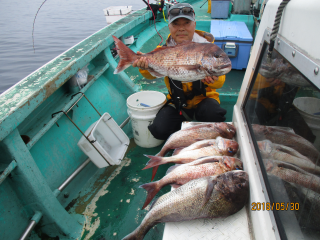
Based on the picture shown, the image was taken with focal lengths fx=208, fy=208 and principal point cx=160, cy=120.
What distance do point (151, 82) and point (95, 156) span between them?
6.94ft

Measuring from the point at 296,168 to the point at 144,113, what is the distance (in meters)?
2.09

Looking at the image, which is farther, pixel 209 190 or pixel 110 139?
pixel 110 139

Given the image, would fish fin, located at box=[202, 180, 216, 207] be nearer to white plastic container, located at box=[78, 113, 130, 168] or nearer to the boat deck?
the boat deck

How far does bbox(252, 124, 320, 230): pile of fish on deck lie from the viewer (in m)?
0.96

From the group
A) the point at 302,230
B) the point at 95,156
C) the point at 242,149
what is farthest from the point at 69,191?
the point at 302,230

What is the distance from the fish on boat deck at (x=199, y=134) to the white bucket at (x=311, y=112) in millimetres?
1157

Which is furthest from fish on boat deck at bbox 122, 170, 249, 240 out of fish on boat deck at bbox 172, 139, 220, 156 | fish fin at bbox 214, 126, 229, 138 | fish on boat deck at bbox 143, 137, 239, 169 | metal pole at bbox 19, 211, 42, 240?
metal pole at bbox 19, 211, 42, 240

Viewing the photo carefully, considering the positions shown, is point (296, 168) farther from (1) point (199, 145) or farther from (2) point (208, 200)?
(1) point (199, 145)

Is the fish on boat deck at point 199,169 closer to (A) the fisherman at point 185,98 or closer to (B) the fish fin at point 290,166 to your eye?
(B) the fish fin at point 290,166

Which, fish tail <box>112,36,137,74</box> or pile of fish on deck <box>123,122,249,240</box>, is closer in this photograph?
pile of fish on deck <box>123,122,249,240</box>

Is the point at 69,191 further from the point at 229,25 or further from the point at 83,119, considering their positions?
the point at 229,25

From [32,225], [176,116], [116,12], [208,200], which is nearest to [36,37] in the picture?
[116,12]

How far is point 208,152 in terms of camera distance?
2037 mm

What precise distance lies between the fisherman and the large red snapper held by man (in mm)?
453
